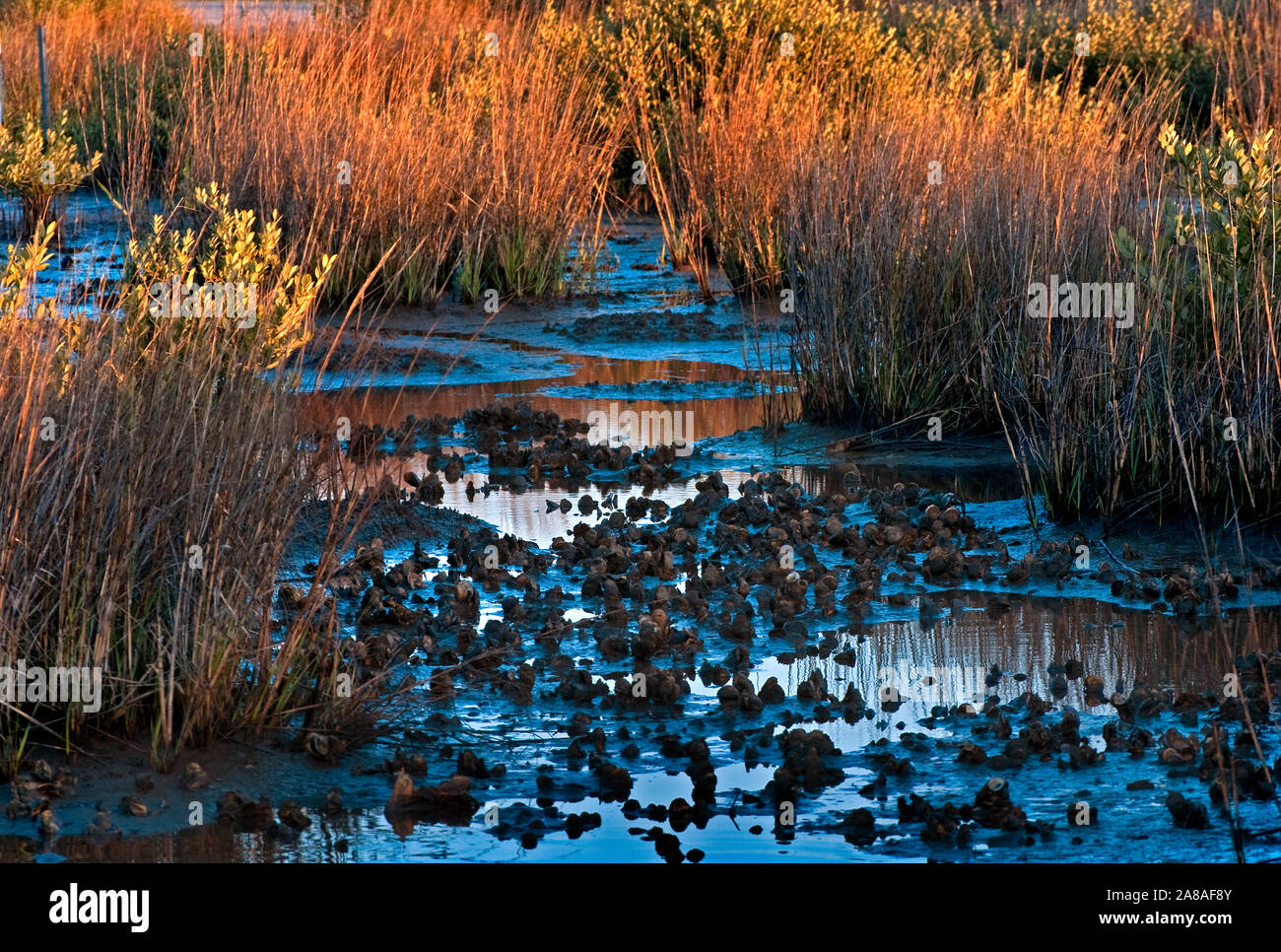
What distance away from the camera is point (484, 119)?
12.1 m

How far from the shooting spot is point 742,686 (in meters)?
4.55

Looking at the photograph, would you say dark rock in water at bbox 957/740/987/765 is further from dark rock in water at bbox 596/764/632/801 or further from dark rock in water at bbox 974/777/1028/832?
dark rock in water at bbox 596/764/632/801

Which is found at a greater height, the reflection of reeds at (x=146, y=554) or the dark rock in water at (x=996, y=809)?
the reflection of reeds at (x=146, y=554)

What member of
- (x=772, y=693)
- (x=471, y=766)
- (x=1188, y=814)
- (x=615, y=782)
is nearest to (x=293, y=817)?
(x=471, y=766)

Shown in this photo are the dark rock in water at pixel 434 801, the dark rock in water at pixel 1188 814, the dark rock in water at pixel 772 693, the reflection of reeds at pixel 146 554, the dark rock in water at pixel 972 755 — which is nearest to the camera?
the dark rock in water at pixel 1188 814

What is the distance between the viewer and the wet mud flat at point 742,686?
3721mm

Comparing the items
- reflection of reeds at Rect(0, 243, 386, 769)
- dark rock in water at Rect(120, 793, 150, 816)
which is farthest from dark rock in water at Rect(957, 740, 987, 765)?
dark rock in water at Rect(120, 793, 150, 816)

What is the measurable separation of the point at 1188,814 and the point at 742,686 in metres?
1.34

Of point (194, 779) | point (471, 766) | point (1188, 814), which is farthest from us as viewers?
point (471, 766)

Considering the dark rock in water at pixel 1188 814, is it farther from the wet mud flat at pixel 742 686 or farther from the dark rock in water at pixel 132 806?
the dark rock in water at pixel 132 806

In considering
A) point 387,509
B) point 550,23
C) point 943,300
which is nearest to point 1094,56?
point 550,23

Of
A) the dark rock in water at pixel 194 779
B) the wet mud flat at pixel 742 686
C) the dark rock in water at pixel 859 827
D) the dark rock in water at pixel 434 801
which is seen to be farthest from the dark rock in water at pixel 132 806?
the dark rock in water at pixel 859 827

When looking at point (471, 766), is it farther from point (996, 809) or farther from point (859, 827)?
point (996, 809)

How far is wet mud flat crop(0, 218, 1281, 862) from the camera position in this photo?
3.72m
